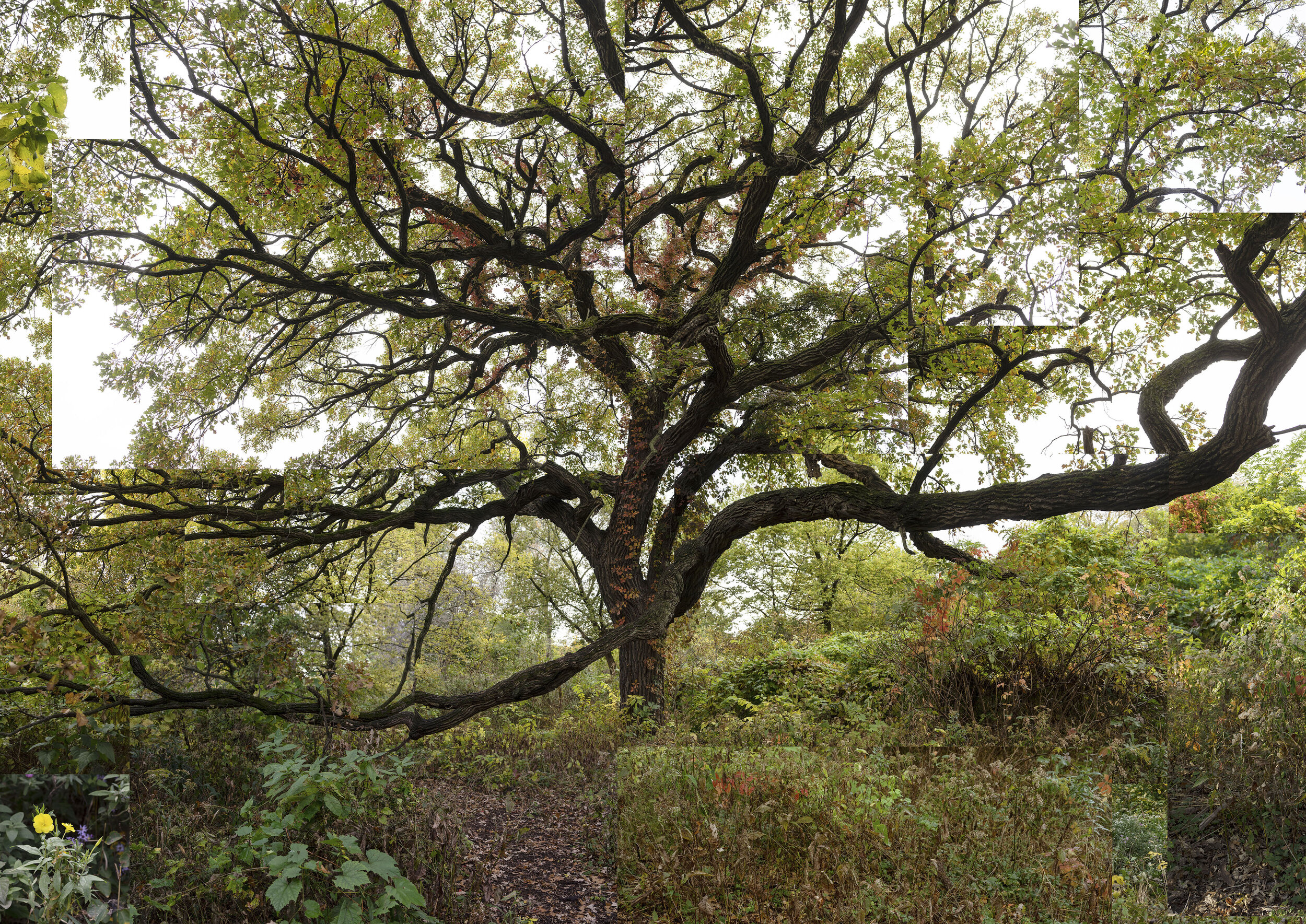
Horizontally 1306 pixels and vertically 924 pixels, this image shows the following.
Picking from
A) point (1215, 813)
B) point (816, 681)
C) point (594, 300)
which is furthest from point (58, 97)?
point (1215, 813)

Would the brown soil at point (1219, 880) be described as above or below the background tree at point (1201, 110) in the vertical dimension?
below

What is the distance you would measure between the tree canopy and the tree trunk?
1.1 inches

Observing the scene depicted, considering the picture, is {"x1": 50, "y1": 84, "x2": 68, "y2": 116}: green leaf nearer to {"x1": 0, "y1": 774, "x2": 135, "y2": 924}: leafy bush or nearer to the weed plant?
{"x1": 0, "y1": 774, "x2": 135, "y2": 924}: leafy bush

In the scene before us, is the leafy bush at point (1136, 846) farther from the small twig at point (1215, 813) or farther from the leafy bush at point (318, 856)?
the leafy bush at point (318, 856)

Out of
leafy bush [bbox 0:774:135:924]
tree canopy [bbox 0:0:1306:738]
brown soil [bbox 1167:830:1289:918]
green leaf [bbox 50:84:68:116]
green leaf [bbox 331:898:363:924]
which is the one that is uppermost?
tree canopy [bbox 0:0:1306:738]

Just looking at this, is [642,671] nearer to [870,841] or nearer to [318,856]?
[870,841]

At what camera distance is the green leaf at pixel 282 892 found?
3270 millimetres

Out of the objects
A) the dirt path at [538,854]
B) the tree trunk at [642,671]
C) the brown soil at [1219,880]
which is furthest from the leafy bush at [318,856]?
the brown soil at [1219,880]

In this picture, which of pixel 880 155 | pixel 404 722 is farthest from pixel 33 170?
pixel 880 155

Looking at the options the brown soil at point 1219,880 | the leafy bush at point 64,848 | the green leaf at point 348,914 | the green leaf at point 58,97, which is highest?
the green leaf at point 58,97

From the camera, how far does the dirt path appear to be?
4070 mm

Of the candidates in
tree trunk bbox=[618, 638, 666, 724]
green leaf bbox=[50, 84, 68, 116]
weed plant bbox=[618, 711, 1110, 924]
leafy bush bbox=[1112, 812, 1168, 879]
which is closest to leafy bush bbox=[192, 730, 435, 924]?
weed plant bbox=[618, 711, 1110, 924]

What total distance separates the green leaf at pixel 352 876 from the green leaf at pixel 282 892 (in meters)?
0.16

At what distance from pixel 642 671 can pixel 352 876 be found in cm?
252
